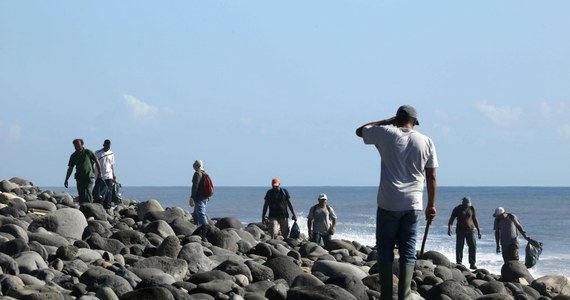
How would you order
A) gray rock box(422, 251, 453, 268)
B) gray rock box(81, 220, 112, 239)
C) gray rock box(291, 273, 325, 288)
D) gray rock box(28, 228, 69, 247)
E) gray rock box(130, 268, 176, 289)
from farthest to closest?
gray rock box(422, 251, 453, 268), gray rock box(81, 220, 112, 239), gray rock box(28, 228, 69, 247), gray rock box(291, 273, 325, 288), gray rock box(130, 268, 176, 289)

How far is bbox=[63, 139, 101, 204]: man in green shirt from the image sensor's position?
18.9m

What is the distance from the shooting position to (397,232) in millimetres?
8570

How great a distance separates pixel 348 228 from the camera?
4753 centimetres

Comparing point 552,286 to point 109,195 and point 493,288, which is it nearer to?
point 493,288

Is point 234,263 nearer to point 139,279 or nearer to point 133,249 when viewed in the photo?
point 139,279

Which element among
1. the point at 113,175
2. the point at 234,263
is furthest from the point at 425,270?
the point at 113,175

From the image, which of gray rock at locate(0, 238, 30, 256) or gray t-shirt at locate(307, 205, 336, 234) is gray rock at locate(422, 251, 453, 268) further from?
gray rock at locate(0, 238, 30, 256)

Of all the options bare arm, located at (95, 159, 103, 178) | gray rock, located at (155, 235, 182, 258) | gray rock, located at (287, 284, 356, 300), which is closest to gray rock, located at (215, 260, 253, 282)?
gray rock, located at (155, 235, 182, 258)

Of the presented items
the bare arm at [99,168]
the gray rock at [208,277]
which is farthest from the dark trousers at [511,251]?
the gray rock at [208,277]

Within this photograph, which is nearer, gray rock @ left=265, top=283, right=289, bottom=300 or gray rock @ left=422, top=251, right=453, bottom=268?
gray rock @ left=265, top=283, right=289, bottom=300

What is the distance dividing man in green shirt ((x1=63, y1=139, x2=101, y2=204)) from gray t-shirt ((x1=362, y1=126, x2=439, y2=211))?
11074 millimetres

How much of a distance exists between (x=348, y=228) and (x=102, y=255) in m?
35.9

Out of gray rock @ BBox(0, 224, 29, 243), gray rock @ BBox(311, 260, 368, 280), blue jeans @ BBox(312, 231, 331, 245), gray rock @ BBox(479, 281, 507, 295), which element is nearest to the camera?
gray rock @ BBox(311, 260, 368, 280)

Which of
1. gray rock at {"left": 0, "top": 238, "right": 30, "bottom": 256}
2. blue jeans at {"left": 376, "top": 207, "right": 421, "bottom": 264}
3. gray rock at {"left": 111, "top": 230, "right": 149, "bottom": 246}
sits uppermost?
blue jeans at {"left": 376, "top": 207, "right": 421, "bottom": 264}
